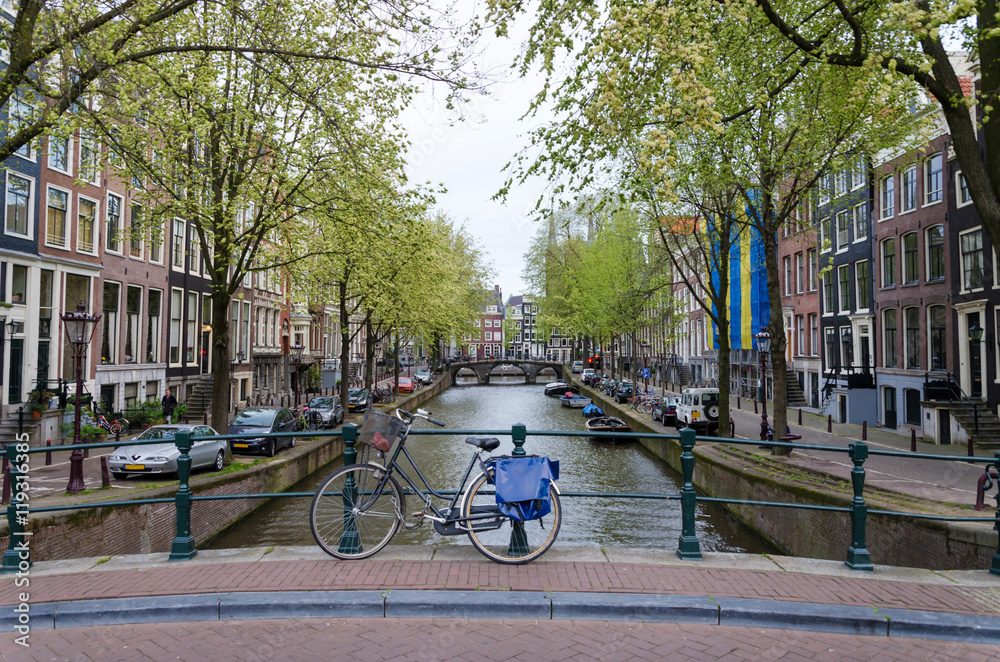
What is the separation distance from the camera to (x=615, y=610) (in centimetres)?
455

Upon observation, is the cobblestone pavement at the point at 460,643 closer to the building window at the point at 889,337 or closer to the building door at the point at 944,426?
the building door at the point at 944,426

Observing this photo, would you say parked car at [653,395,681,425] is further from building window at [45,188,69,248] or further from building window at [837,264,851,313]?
building window at [45,188,69,248]

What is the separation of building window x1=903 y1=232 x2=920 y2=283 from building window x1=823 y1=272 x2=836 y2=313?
6009 mm

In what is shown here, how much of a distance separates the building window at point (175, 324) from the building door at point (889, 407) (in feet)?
99.8

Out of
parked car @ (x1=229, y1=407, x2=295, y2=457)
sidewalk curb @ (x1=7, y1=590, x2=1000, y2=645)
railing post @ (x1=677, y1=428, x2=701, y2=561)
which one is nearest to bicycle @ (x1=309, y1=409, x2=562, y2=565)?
sidewalk curb @ (x1=7, y1=590, x2=1000, y2=645)

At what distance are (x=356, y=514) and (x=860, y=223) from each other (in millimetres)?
28910

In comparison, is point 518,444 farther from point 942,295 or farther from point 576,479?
point 942,295

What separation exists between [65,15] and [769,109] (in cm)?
1315

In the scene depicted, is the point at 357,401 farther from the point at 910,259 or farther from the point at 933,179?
the point at 933,179

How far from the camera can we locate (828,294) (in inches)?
1227

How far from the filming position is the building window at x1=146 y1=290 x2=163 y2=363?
26766 mm

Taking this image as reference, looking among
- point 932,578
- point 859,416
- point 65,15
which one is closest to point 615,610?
point 932,578

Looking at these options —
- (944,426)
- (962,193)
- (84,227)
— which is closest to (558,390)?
(944,426)

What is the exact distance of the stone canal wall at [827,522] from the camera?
9.27m
